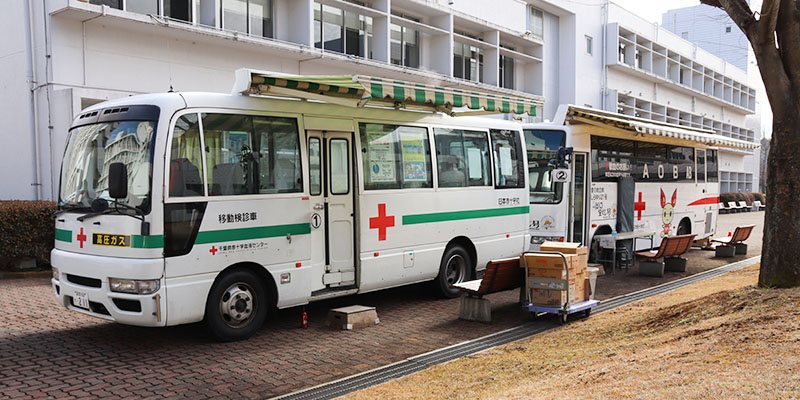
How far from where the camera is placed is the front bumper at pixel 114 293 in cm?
693

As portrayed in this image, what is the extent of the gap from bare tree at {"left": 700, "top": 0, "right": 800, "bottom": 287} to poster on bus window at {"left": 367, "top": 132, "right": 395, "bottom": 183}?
5.23 m

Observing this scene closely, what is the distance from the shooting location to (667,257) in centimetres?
1416

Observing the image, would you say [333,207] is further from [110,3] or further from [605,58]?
[605,58]

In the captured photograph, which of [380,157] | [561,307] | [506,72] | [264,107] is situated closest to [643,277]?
[561,307]

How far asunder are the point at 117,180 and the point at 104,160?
720 mm

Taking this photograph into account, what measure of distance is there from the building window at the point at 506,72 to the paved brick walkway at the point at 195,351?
74.0 ft

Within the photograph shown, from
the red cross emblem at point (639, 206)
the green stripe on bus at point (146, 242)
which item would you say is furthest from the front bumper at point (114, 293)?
the red cross emblem at point (639, 206)

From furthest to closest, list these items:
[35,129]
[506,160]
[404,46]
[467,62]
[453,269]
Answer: [467,62]
[404,46]
[35,129]
[506,160]
[453,269]

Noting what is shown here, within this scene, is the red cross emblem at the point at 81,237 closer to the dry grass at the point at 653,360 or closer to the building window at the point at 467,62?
the dry grass at the point at 653,360

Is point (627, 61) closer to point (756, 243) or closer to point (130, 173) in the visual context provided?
point (756, 243)

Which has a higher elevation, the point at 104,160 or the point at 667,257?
the point at 104,160

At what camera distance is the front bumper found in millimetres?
6934

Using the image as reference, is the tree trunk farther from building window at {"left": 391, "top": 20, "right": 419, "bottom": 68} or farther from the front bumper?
building window at {"left": 391, "top": 20, "right": 419, "bottom": 68}

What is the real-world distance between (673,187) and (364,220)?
1099cm
